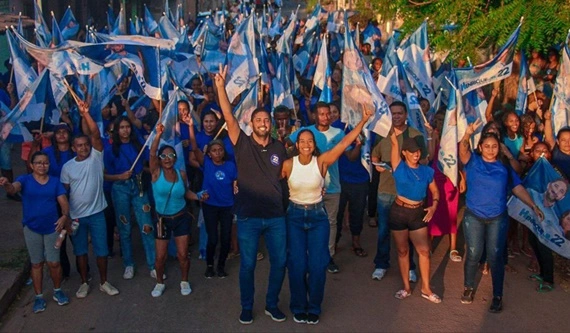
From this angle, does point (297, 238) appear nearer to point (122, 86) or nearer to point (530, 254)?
point (530, 254)

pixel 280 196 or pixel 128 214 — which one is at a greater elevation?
pixel 280 196

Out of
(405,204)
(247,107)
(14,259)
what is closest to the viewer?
(405,204)

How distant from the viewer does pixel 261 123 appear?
5.50 meters

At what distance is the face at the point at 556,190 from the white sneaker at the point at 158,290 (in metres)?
3.92

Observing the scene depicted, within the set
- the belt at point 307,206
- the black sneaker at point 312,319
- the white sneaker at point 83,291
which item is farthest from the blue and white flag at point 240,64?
the black sneaker at point 312,319

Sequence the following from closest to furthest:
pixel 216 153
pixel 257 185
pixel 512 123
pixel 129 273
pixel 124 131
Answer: pixel 257 185
pixel 216 153
pixel 129 273
pixel 124 131
pixel 512 123

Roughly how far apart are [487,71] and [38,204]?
5.05 m

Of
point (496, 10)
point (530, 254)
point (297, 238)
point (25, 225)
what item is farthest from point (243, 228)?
point (496, 10)

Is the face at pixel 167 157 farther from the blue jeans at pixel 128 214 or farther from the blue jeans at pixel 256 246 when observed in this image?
the blue jeans at pixel 256 246

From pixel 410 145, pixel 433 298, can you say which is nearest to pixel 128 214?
pixel 410 145

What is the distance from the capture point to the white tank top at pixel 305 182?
222 inches

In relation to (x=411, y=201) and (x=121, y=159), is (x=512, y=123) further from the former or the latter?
(x=121, y=159)

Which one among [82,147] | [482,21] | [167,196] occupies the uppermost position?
[482,21]

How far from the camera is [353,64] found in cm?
738
